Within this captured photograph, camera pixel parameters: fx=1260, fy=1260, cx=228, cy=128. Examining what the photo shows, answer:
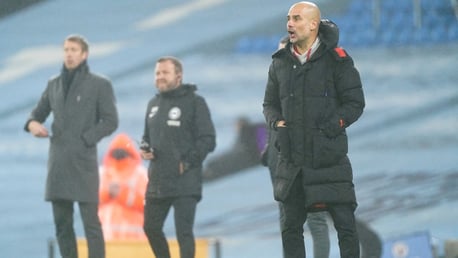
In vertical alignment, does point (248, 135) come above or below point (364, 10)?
below

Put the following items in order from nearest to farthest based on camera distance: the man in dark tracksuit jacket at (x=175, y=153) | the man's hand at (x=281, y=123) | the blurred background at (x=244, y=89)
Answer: the man's hand at (x=281, y=123)
the man in dark tracksuit jacket at (x=175, y=153)
the blurred background at (x=244, y=89)

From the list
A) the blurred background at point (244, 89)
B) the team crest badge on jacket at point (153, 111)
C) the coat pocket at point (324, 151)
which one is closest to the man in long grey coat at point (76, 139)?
the team crest badge on jacket at point (153, 111)

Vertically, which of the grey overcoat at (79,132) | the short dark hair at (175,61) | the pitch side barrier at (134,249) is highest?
the short dark hair at (175,61)

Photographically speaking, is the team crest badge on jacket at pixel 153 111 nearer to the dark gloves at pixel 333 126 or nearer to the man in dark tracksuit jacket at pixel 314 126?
the man in dark tracksuit jacket at pixel 314 126

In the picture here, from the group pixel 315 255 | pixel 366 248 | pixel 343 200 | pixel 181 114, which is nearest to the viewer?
pixel 343 200

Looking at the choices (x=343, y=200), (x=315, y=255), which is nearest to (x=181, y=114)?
(x=315, y=255)

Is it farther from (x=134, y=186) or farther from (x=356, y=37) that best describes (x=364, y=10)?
(x=134, y=186)

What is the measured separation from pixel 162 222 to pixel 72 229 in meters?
0.53

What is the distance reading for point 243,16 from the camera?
32.0 ft

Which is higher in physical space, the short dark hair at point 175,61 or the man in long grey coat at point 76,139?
the short dark hair at point 175,61

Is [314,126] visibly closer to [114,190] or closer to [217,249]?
[217,249]

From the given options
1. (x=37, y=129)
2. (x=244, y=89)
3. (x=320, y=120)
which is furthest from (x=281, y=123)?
(x=244, y=89)

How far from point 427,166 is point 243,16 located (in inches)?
71.6

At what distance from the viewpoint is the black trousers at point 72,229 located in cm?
730
